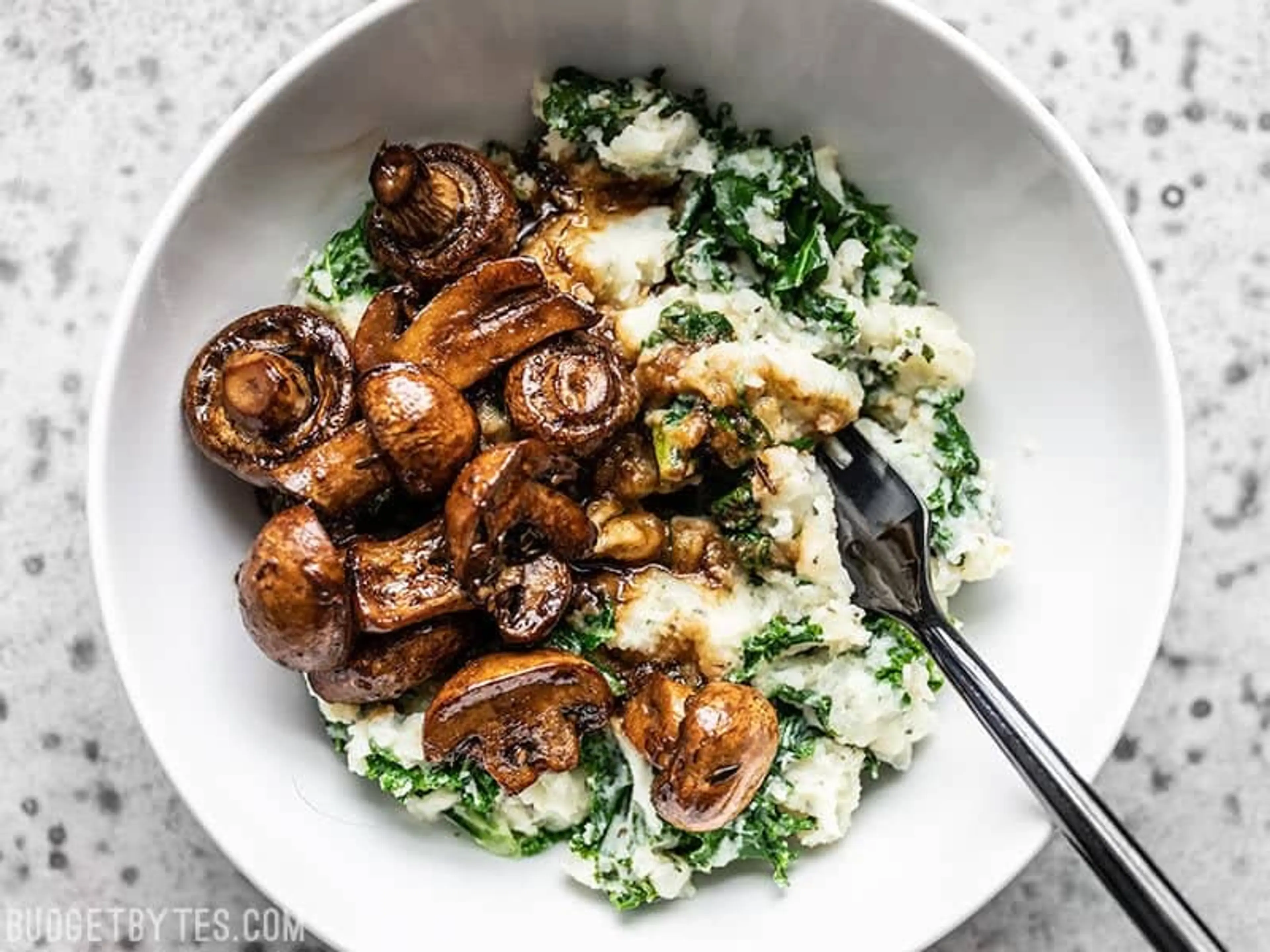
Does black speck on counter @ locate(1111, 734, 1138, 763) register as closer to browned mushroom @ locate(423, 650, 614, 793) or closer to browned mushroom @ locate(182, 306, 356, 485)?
browned mushroom @ locate(423, 650, 614, 793)

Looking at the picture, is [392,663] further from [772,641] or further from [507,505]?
[772,641]

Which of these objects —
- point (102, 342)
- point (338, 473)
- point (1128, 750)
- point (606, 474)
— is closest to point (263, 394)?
point (338, 473)

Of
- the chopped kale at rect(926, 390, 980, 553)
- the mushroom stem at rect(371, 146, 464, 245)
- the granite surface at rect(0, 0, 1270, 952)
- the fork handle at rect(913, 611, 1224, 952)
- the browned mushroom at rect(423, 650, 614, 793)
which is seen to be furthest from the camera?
the granite surface at rect(0, 0, 1270, 952)

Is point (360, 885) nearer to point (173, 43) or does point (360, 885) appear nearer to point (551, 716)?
point (551, 716)

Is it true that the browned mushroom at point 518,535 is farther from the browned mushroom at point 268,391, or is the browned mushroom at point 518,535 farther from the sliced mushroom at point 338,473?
the browned mushroom at point 268,391

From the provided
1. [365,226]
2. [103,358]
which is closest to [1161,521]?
[365,226]

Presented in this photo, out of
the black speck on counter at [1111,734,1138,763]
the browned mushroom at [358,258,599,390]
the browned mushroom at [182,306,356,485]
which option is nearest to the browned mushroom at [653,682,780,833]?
the browned mushroom at [358,258,599,390]
